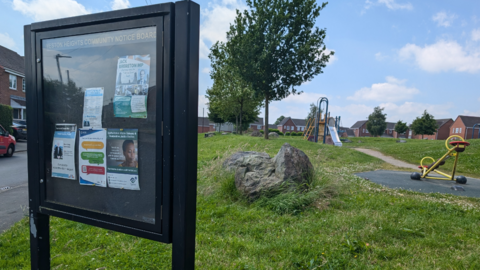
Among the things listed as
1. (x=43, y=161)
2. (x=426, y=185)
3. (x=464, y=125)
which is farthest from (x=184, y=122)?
(x=464, y=125)

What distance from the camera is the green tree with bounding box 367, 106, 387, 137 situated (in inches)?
2088

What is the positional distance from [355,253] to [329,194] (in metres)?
2.29

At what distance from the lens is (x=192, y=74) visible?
1661mm

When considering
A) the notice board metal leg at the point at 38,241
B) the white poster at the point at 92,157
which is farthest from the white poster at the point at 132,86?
the notice board metal leg at the point at 38,241

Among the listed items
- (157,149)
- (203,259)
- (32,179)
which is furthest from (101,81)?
(203,259)

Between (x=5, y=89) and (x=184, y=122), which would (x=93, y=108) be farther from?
(x=5, y=89)

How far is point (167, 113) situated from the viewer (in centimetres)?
169

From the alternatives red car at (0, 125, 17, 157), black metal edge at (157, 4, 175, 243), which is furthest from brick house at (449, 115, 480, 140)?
red car at (0, 125, 17, 157)

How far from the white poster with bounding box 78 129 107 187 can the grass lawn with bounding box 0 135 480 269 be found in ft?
4.44

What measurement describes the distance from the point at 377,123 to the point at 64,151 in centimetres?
6010

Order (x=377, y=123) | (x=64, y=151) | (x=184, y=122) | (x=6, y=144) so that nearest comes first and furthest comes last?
(x=184, y=122), (x=64, y=151), (x=6, y=144), (x=377, y=123)

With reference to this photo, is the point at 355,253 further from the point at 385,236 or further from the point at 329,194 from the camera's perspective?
the point at 329,194

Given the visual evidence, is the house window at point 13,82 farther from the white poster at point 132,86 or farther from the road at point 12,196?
the white poster at point 132,86

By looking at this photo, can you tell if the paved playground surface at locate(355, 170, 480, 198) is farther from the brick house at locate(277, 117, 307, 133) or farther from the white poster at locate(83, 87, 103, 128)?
the brick house at locate(277, 117, 307, 133)
